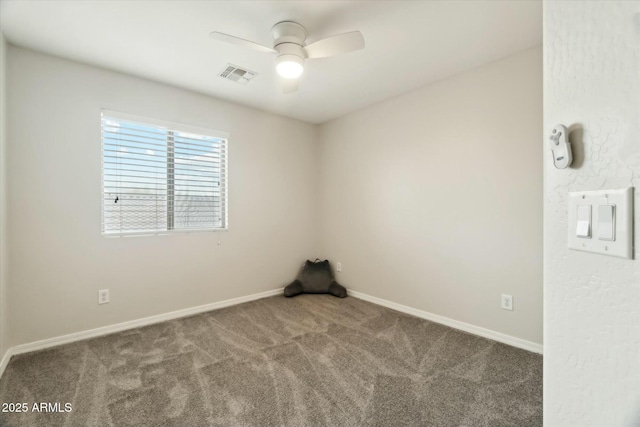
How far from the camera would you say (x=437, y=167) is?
9.16 feet

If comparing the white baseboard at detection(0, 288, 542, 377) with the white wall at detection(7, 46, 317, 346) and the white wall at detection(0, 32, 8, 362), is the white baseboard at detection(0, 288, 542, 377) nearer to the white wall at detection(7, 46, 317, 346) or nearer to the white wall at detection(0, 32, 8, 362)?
the white wall at detection(7, 46, 317, 346)

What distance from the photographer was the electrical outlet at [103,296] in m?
2.49

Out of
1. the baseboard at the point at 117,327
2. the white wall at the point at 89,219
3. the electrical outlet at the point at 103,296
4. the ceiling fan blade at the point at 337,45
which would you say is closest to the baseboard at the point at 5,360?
the baseboard at the point at 117,327

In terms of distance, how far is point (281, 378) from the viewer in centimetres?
185

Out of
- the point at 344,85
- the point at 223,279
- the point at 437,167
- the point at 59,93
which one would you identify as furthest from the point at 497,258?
the point at 59,93

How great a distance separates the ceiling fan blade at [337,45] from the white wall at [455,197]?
1.34 m
